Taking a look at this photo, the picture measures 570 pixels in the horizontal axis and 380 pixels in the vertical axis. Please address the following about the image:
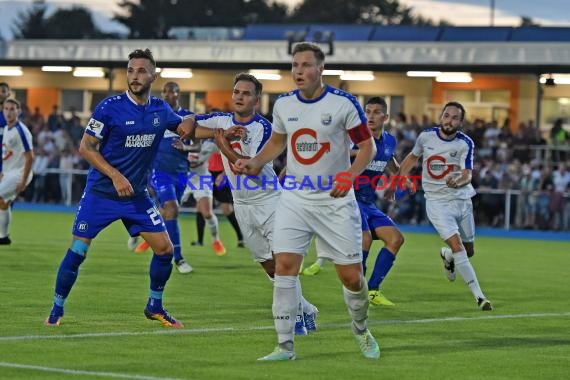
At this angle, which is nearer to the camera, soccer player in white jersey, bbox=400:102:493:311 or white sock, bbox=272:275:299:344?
white sock, bbox=272:275:299:344

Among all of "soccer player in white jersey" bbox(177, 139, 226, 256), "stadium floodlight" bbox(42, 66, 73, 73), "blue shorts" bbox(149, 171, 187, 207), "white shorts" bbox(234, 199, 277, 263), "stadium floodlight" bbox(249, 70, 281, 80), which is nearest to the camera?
"white shorts" bbox(234, 199, 277, 263)

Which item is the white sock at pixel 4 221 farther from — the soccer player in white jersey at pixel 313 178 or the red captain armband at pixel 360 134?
the red captain armband at pixel 360 134

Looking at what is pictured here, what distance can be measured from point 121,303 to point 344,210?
171 inches

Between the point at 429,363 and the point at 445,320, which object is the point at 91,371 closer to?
the point at 429,363

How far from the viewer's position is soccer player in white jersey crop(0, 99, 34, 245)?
20672mm

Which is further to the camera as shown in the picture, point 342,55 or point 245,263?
point 342,55

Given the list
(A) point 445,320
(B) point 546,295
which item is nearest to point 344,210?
(A) point 445,320

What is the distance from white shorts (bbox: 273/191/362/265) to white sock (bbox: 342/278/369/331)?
0.29 m

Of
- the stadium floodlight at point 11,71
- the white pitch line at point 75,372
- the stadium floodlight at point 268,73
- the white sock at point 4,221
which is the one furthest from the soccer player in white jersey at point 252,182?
the stadium floodlight at point 11,71

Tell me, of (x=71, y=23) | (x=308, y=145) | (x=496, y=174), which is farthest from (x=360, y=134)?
(x=71, y=23)

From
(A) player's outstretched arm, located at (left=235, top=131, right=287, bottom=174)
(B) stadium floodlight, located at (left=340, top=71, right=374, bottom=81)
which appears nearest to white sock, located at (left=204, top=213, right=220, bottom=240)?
(A) player's outstretched arm, located at (left=235, top=131, right=287, bottom=174)

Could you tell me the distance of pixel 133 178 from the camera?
11711 millimetres

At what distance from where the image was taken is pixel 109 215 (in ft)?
38.2

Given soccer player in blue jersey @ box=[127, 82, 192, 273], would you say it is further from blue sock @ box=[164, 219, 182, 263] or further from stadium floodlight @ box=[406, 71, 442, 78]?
stadium floodlight @ box=[406, 71, 442, 78]
